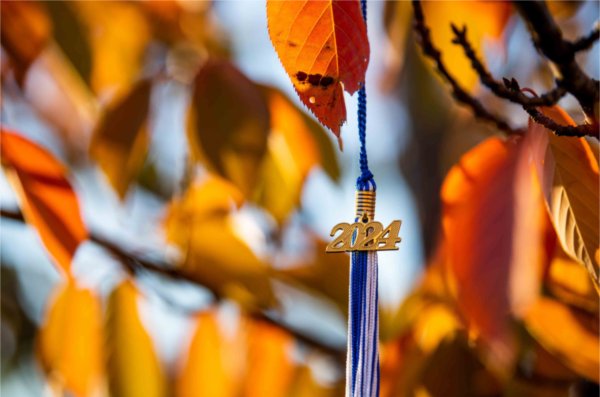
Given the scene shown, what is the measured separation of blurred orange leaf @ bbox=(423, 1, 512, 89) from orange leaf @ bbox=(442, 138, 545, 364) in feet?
0.72

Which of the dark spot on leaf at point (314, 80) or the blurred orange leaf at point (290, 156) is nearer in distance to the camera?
the dark spot on leaf at point (314, 80)

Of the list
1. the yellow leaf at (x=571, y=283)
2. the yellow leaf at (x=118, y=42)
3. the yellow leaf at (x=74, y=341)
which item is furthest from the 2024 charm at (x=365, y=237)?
the yellow leaf at (x=118, y=42)

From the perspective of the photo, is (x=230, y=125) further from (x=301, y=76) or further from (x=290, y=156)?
(x=301, y=76)

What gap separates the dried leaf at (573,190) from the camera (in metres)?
0.61

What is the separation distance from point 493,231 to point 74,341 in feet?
2.37

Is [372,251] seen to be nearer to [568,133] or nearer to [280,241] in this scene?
[568,133]

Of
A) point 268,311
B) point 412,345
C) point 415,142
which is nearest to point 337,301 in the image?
point 268,311

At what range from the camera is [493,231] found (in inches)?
28.5

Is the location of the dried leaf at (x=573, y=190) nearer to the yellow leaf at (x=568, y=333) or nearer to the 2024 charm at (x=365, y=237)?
the 2024 charm at (x=365, y=237)

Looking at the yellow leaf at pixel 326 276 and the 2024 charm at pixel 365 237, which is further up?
the yellow leaf at pixel 326 276

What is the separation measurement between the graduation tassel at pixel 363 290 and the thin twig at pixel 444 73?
0.47 ft

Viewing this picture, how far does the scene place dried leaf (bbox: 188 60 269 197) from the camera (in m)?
0.91

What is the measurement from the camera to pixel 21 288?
2.41 metres

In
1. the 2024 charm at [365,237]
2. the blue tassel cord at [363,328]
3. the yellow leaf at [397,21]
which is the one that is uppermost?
the yellow leaf at [397,21]
